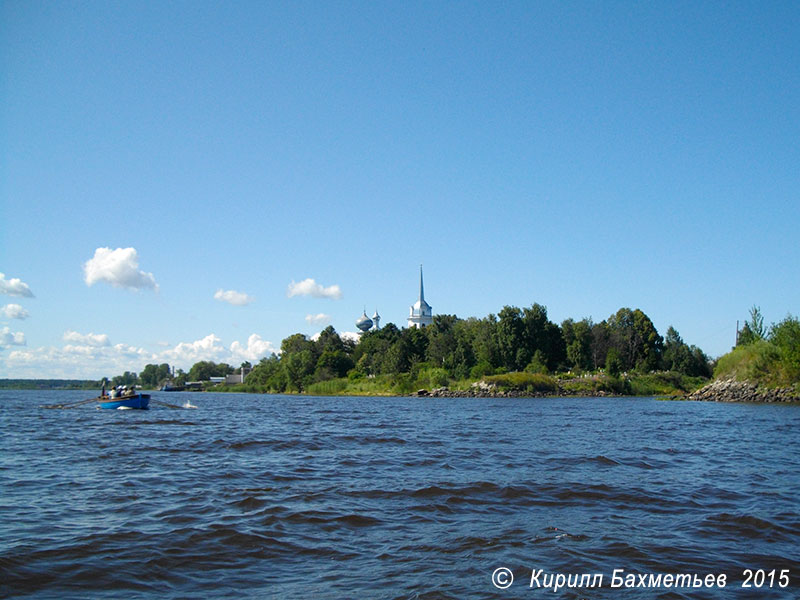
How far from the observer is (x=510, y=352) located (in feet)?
286

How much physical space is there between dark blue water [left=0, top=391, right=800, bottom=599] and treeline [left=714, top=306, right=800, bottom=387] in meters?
33.5

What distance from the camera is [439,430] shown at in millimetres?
25969

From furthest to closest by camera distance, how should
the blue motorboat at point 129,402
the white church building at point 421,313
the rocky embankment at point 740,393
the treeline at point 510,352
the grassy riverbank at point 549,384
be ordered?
the white church building at point 421,313, the treeline at point 510,352, the grassy riverbank at point 549,384, the rocky embankment at point 740,393, the blue motorboat at point 129,402

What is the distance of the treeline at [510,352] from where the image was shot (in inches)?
3430

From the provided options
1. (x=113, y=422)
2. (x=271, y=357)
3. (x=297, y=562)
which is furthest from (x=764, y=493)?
(x=271, y=357)

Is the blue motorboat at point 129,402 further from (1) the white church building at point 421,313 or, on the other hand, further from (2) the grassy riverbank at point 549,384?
(1) the white church building at point 421,313

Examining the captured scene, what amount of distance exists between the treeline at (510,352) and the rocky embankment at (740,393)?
20.9 m

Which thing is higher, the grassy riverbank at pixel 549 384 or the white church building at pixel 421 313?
the white church building at pixel 421 313

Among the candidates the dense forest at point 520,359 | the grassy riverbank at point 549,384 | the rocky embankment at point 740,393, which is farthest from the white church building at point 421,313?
the rocky embankment at point 740,393

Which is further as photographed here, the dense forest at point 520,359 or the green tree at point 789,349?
the dense forest at point 520,359

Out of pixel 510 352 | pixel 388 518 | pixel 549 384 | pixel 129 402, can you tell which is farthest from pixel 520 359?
pixel 388 518

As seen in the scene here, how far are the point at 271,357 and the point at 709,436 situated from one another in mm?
122517

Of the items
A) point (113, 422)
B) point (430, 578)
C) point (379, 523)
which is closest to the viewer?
point (430, 578)

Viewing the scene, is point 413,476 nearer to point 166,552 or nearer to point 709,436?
point 166,552
